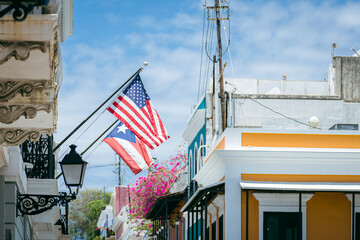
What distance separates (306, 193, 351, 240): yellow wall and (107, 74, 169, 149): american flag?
381 centimetres

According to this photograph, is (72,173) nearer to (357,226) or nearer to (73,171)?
(73,171)

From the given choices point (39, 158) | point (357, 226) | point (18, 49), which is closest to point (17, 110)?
point (18, 49)

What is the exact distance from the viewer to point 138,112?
1780 cm

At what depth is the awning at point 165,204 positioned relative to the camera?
23.5 m

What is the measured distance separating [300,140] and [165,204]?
24.3 ft

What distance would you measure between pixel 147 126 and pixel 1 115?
11019 mm

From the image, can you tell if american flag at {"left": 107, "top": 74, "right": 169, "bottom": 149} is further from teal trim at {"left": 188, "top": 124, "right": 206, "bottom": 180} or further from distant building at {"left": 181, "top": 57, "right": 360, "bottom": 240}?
teal trim at {"left": 188, "top": 124, "right": 206, "bottom": 180}

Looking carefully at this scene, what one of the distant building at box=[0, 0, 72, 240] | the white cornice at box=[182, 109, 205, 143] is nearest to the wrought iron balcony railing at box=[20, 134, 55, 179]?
the distant building at box=[0, 0, 72, 240]

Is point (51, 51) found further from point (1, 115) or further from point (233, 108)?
point (233, 108)

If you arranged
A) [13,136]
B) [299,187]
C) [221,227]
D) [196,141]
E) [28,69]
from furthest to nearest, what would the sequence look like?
→ [196,141] → [221,227] → [299,187] → [13,136] → [28,69]

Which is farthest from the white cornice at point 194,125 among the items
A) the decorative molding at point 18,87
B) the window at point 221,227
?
the decorative molding at point 18,87

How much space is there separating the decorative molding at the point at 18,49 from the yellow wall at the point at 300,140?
1250 centimetres

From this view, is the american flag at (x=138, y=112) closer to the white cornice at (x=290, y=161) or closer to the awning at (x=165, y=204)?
the white cornice at (x=290, y=161)

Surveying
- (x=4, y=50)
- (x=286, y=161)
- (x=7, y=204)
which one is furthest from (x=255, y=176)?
(x=4, y=50)
